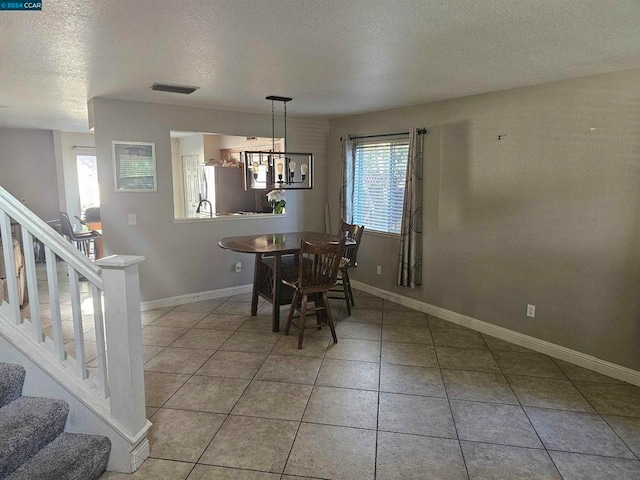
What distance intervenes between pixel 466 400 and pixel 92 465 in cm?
222

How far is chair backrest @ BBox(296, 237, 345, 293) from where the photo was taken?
11.9ft

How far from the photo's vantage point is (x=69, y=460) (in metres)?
1.91

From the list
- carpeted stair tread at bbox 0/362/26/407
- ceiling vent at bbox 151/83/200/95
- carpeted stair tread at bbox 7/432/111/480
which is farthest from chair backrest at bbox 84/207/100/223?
carpeted stair tread at bbox 7/432/111/480

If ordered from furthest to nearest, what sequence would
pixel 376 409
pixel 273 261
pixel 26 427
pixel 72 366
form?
1. pixel 273 261
2. pixel 376 409
3. pixel 72 366
4. pixel 26 427

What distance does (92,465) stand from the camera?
1986 mm

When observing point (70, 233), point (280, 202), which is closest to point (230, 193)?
point (280, 202)

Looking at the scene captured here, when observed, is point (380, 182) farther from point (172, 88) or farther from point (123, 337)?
point (123, 337)

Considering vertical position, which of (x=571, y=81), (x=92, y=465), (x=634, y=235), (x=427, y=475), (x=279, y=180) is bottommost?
(x=427, y=475)

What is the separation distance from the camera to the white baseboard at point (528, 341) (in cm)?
311

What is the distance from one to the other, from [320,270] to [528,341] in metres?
1.92

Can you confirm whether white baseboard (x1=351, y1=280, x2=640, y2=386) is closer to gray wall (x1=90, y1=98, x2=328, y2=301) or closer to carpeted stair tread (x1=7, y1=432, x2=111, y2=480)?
gray wall (x1=90, y1=98, x2=328, y2=301)

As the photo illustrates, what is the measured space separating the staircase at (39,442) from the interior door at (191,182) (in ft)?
19.3

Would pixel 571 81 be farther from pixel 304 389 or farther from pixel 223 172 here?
pixel 223 172

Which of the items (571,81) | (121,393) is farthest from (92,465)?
(571,81)
